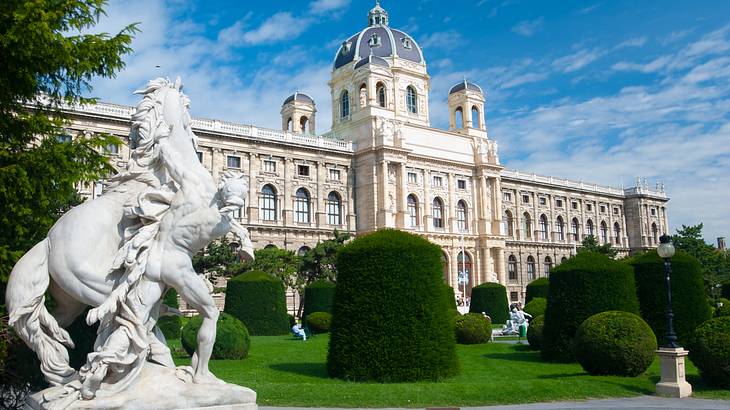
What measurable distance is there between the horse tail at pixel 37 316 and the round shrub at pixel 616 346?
10.6 m

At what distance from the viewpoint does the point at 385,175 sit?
4675 centimetres

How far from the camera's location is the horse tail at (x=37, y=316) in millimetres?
4895

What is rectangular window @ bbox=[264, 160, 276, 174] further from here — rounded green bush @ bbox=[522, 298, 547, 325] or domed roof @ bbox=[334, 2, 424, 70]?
rounded green bush @ bbox=[522, 298, 547, 325]

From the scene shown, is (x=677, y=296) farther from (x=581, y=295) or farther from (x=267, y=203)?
(x=267, y=203)

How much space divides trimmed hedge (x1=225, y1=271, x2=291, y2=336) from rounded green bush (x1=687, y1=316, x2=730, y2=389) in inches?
614

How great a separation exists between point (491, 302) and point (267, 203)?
19.1 meters

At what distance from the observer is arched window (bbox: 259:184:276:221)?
43.5 m

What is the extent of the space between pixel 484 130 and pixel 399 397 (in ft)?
160

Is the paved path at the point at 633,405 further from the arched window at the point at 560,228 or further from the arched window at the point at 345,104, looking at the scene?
the arched window at the point at 560,228

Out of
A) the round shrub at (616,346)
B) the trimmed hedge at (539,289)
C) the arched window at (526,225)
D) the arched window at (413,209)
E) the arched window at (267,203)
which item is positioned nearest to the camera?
the round shrub at (616,346)

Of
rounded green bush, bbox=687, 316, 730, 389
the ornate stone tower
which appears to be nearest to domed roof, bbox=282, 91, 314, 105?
the ornate stone tower

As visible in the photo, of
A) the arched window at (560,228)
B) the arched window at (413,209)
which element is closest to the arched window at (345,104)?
the arched window at (413,209)

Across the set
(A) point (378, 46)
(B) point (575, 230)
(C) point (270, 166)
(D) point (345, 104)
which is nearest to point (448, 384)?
(C) point (270, 166)

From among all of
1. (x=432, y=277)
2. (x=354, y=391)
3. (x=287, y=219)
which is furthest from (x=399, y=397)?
(x=287, y=219)
